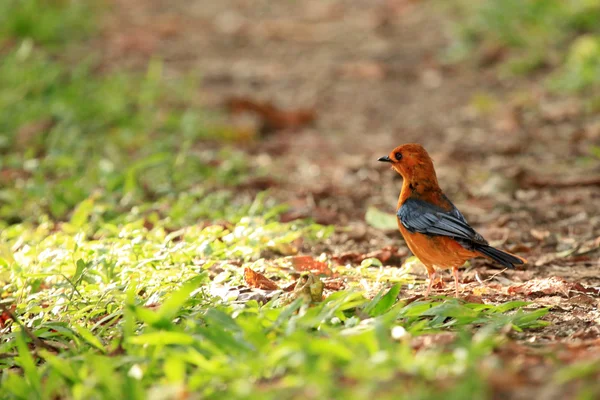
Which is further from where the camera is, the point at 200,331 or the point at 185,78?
the point at 185,78

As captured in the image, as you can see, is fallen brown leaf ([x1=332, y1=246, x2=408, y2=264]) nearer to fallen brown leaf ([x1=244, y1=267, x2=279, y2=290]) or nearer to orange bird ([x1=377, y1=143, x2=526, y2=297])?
orange bird ([x1=377, y1=143, x2=526, y2=297])

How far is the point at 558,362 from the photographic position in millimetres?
2516

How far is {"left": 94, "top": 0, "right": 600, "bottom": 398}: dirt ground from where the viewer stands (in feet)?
14.5

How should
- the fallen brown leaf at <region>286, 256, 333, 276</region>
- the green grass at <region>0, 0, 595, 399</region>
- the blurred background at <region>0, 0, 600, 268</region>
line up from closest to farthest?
the green grass at <region>0, 0, 595, 399</region> → the fallen brown leaf at <region>286, 256, 333, 276</region> → the blurred background at <region>0, 0, 600, 268</region>

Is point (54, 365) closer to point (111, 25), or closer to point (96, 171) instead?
point (96, 171)

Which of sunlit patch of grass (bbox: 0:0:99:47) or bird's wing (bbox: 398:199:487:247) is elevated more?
sunlit patch of grass (bbox: 0:0:99:47)

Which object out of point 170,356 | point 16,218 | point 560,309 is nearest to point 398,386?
point 170,356

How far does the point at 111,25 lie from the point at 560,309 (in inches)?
372

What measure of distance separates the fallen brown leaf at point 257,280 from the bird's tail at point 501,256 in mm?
1014

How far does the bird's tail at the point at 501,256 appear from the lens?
12.1 feet

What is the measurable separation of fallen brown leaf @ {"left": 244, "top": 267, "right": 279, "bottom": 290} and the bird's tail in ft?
3.33

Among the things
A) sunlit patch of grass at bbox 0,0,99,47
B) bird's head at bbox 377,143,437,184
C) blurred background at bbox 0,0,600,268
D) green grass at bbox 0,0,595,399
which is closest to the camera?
green grass at bbox 0,0,595,399

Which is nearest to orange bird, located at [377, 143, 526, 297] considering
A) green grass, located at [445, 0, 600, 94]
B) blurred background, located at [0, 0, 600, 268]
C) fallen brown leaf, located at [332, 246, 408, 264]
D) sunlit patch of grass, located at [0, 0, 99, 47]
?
fallen brown leaf, located at [332, 246, 408, 264]

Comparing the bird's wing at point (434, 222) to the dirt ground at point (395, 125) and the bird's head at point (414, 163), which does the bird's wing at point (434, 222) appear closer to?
the bird's head at point (414, 163)
